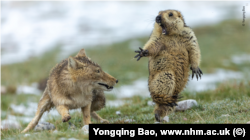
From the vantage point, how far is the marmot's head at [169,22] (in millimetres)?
5879

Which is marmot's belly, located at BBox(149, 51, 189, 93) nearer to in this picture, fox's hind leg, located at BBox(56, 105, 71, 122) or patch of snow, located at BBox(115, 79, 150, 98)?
fox's hind leg, located at BBox(56, 105, 71, 122)

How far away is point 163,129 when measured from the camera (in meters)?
4.62

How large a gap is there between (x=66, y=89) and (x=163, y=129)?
2162 millimetres

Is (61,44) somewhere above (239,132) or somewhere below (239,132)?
above

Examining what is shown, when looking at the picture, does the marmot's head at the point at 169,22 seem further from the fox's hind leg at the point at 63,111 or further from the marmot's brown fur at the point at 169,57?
the fox's hind leg at the point at 63,111

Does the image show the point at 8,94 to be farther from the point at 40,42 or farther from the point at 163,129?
the point at 40,42

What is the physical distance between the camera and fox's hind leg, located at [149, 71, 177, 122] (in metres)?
5.73

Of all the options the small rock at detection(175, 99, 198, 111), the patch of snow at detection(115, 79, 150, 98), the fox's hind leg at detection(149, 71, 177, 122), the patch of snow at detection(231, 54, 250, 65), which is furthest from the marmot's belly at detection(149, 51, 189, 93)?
the patch of snow at detection(231, 54, 250, 65)

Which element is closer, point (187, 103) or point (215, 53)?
point (187, 103)

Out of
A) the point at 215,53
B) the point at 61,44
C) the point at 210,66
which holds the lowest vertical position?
the point at 210,66

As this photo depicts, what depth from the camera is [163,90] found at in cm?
575

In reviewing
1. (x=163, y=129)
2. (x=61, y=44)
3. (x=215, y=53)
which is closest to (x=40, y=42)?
(x=61, y=44)

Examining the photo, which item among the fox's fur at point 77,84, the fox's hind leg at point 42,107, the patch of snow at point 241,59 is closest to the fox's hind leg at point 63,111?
the fox's fur at point 77,84

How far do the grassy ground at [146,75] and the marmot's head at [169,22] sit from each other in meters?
1.54
